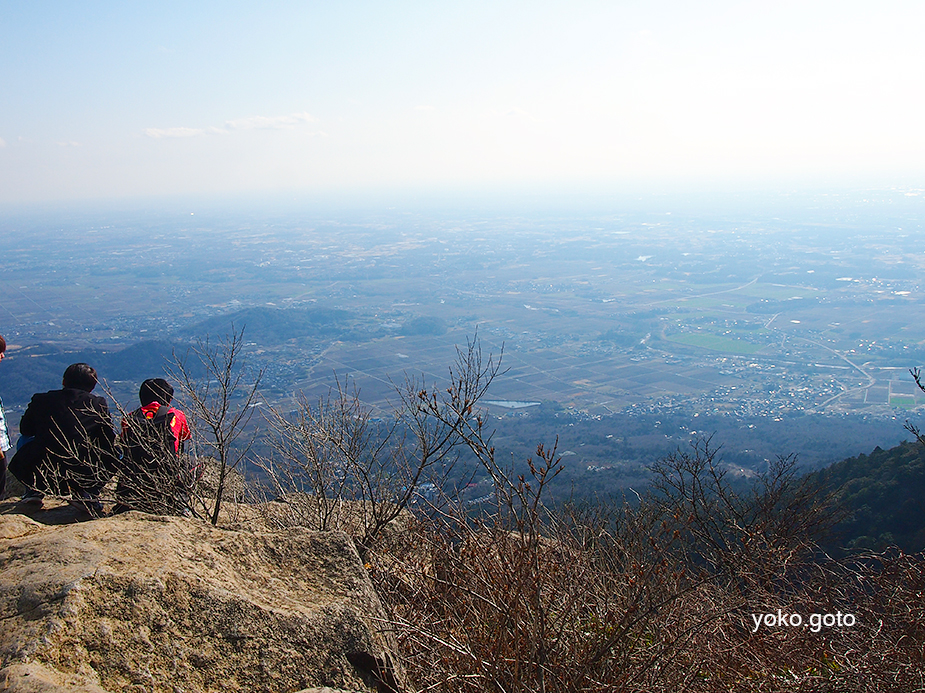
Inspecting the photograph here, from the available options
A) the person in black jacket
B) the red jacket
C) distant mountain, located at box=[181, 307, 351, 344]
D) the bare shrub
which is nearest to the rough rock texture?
the bare shrub

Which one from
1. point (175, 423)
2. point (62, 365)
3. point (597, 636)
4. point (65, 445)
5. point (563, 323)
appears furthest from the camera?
point (563, 323)

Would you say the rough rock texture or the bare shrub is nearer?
the rough rock texture

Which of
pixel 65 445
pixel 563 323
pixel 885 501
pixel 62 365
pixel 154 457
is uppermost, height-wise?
pixel 65 445

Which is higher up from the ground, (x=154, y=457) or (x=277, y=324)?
(x=154, y=457)

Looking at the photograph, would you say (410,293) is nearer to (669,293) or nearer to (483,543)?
(669,293)

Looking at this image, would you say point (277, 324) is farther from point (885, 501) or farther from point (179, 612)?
point (179, 612)

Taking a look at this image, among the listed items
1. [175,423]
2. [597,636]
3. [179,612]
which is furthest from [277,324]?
[597,636]

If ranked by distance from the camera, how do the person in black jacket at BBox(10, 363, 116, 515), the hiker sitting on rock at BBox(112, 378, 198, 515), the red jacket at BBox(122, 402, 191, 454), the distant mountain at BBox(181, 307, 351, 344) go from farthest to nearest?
the distant mountain at BBox(181, 307, 351, 344) → the red jacket at BBox(122, 402, 191, 454) → the hiker sitting on rock at BBox(112, 378, 198, 515) → the person in black jacket at BBox(10, 363, 116, 515)

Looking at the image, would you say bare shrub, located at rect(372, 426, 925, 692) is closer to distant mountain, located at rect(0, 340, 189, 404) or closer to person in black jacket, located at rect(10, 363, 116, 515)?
person in black jacket, located at rect(10, 363, 116, 515)
